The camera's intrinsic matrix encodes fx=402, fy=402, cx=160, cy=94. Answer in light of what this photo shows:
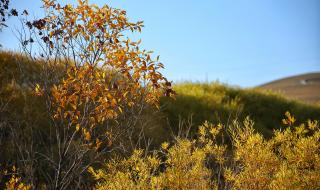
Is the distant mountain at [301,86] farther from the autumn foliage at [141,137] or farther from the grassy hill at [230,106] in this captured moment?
the autumn foliage at [141,137]

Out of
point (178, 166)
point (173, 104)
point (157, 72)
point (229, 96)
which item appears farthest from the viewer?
point (229, 96)

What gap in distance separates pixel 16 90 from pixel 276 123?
8553 millimetres

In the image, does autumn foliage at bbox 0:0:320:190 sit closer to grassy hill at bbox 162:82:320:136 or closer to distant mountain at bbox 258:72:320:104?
grassy hill at bbox 162:82:320:136

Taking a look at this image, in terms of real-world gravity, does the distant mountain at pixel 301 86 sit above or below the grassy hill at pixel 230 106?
above

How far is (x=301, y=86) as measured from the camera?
1538 inches

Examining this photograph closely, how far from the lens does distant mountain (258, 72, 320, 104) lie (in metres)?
31.4

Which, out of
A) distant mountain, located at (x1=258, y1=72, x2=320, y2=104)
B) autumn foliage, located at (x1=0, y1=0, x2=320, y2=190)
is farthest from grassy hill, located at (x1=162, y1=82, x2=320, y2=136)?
distant mountain, located at (x1=258, y1=72, x2=320, y2=104)

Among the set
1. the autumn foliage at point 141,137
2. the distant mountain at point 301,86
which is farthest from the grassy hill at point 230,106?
the distant mountain at point 301,86

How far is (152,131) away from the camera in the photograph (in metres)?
9.88

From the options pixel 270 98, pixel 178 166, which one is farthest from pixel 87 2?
pixel 270 98

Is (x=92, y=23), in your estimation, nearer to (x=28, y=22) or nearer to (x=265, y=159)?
(x=28, y=22)

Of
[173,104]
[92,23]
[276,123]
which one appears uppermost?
[92,23]

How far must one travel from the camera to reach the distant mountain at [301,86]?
103 ft

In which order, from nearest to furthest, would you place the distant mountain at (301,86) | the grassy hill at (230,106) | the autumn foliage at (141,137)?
the autumn foliage at (141,137), the grassy hill at (230,106), the distant mountain at (301,86)
